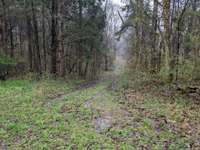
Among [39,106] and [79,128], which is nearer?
[79,128]

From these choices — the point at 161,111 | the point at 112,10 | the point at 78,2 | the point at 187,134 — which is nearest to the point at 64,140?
the point at 187,134

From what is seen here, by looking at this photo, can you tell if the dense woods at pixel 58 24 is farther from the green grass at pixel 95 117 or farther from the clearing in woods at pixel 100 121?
the green grass at pixel 95 117

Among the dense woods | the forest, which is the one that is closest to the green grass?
the forest

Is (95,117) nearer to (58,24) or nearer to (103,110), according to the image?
(103,110)

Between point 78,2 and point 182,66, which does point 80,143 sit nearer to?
point 182,66

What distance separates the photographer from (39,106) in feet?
31.9

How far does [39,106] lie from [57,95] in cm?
252

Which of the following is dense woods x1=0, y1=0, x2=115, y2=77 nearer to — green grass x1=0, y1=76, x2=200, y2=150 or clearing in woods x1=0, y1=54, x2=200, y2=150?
clearing in woods x1=0, y1=54, x2=200, y2=150

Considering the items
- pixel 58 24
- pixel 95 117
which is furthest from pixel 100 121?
pixel 58 24

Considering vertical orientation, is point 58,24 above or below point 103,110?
above

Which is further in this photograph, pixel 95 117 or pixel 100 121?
pixel 95 117

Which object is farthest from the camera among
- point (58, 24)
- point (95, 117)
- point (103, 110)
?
point (58, 24)

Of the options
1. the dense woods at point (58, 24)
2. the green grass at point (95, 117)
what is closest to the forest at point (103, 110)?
the green grass at point (95, 117)

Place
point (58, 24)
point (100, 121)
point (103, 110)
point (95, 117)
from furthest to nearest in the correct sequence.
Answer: point (58, 24)
point (103, 110)
point (95, 117)
point (100, 121)
